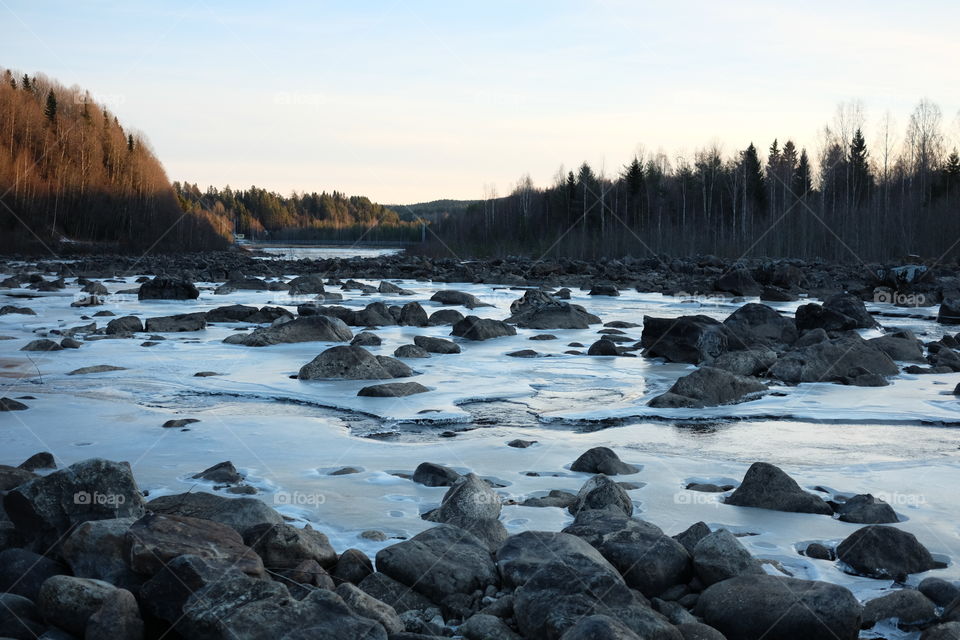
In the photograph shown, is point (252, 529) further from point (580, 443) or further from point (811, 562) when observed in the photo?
point (580, 443)

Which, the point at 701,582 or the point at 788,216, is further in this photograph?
the point at 788,216

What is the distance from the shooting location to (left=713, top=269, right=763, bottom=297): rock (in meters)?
21.7

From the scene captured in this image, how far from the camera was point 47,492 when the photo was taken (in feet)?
10.9

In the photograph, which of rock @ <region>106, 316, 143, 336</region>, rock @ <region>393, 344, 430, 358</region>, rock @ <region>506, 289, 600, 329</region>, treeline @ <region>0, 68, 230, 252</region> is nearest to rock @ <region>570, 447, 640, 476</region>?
rock @ <region>393, 344, 430, 358</region>

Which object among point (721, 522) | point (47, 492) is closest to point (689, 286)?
point (721, 522)

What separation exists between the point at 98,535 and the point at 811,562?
272 cm

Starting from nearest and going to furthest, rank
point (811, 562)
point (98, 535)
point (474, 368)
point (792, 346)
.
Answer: point (98, 535) → point (811, 562) → point (474, 368) → point (792, 346)

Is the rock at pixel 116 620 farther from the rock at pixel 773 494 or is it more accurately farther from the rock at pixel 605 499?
the rock at pixel 773 494

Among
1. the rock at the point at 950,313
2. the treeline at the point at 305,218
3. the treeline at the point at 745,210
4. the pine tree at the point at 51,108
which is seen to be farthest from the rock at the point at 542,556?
the treeline at the point at 305,218

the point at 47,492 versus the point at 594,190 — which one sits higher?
the point at 594,190

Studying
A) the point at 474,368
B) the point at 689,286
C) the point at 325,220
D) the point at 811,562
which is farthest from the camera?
the point at 325,220

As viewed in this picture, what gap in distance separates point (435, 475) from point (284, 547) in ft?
4.69

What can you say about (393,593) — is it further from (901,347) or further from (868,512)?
(901,347)

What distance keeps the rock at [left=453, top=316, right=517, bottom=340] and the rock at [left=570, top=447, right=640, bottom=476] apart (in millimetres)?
6341
